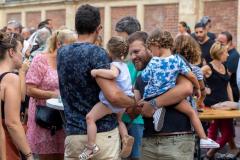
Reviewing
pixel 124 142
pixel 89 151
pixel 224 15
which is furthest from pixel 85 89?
pixel 224 15

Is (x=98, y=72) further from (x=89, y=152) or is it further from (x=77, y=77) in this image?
(x=89, y=152)

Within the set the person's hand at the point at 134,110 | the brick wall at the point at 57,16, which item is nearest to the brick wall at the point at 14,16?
the brick wall at the point at 57,16

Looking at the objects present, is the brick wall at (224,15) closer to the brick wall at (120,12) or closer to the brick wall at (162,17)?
the brick wall at (162,17)

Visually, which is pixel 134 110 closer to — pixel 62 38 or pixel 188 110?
pixel 188 110

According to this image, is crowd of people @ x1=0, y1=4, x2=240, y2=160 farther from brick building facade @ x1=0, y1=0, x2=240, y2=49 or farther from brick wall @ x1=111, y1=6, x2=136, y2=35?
brick wall @ x1=111, y1=6, x2=136, y2=35

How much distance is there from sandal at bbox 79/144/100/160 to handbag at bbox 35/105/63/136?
144 cm

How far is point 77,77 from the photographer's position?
476 centimetres

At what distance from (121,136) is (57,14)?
1719 cm

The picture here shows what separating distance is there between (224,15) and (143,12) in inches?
137

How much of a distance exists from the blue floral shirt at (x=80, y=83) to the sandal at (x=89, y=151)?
0.50 ft

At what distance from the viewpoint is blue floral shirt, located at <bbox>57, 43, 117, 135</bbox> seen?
4.70 m

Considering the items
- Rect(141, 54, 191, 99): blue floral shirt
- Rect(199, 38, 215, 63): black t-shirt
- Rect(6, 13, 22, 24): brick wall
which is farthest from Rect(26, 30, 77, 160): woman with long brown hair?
Rect(6, 13, 22, 24): brick wall

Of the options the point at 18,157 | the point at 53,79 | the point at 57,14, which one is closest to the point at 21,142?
the point at 18,157

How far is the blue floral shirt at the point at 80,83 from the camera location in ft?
15.4
